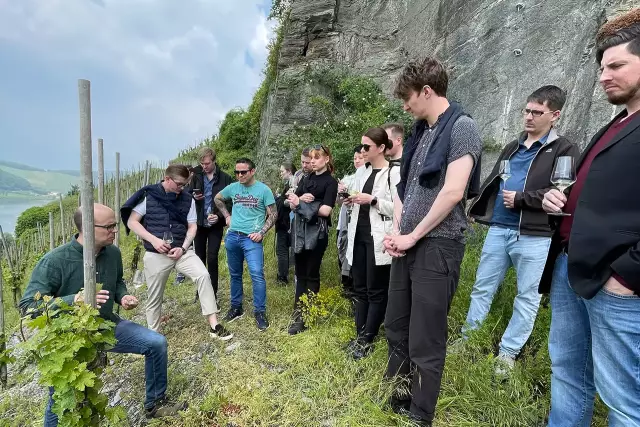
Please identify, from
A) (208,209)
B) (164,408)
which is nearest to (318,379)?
(164,408)

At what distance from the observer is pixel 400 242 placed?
2.18m

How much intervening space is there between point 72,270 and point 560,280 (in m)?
3.20

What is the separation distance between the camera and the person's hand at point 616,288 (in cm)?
145

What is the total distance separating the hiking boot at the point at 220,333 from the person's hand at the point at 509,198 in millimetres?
3065

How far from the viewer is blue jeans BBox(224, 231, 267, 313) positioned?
4.22m

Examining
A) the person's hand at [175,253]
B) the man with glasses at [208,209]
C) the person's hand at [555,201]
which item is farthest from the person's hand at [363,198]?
the man with glasses at [208,209]

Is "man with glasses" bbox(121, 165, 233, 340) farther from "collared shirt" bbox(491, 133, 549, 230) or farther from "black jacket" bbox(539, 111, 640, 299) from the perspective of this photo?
"black jacket" bbox(539, 111, 640, 299)

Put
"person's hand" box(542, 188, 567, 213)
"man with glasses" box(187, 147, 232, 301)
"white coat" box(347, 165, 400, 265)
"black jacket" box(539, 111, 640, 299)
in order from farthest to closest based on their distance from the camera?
1. "man with glasses" box(187, 147, 232, 301)
2. "white coat" box(347, 165, 400, 265)
3. "person's hand" box(542, 188, 567, 213)
4. "black jacket" box(539, 111, 640, 299)

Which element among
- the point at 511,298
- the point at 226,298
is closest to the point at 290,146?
the point at 226,298

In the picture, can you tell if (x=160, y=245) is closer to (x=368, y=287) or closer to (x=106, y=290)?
(x=106, y=290)

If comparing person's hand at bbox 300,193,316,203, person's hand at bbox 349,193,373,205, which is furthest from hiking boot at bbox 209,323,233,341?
person's hand at bbox 349,193,373,205

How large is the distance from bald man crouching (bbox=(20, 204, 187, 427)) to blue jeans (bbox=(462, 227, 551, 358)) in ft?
8.37

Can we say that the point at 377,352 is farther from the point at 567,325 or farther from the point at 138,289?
the point at 138,289

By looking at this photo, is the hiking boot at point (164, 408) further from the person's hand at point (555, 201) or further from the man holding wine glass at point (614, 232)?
the person's hand at point (555, 201)
